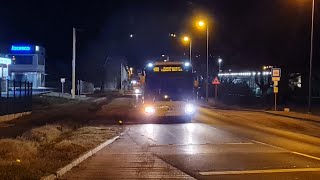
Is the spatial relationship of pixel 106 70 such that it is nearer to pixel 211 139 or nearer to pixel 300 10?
pixel 300 10

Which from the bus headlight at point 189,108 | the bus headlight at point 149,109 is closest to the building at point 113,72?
the bus headlight at point 149,109

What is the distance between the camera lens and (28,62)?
3846 inches

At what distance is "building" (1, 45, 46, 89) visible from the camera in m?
91.2

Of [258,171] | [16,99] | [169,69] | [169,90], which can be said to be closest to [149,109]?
[169,90]

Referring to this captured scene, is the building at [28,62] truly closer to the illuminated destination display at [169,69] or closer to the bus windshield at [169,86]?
the illuminated destination display at [169,69]

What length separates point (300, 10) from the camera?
48750 millimetres

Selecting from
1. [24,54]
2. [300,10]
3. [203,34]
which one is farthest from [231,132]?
[24,54]

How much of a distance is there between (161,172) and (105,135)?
368 inches

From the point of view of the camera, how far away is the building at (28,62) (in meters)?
91.2

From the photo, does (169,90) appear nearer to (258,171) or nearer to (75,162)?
(75,162)

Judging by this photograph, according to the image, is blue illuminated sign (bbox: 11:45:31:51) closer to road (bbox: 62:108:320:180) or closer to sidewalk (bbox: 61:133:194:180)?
road (bbox: 62:108:320:180)

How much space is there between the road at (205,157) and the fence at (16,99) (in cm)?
883

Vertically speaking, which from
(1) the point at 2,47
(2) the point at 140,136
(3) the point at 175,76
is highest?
(1) the point at 2,47

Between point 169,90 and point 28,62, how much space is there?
73.2 metres
